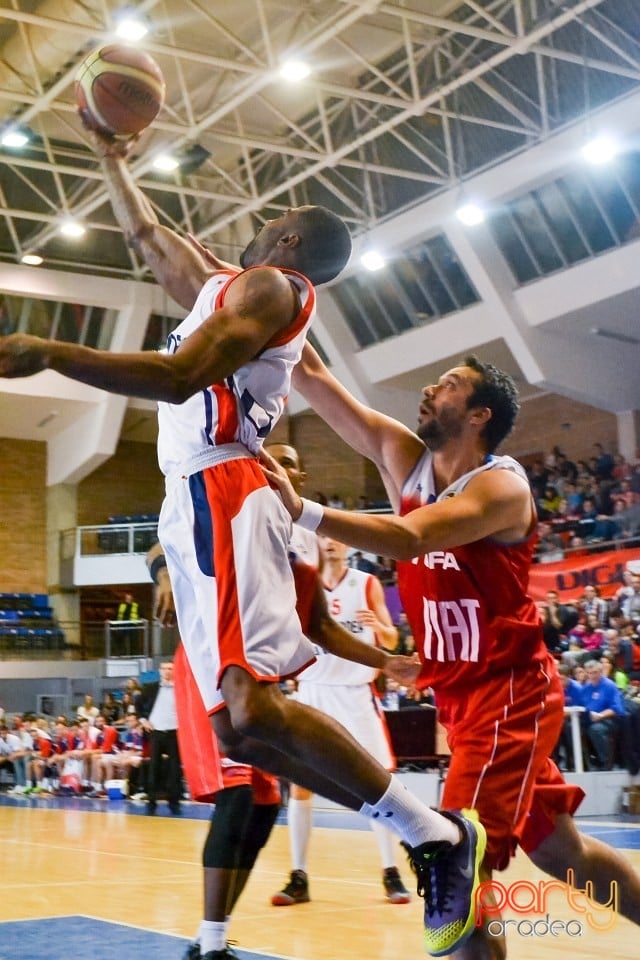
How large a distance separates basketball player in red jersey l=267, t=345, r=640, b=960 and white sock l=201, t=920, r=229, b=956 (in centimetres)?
81

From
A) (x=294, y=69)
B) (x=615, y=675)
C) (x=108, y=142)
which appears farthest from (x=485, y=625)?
(x=294, y=69)

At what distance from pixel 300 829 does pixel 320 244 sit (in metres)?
3.50

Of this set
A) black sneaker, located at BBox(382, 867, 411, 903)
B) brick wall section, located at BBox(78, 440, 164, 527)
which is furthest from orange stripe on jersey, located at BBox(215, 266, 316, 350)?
brick wall section, located at BBox(78, 440, 164, 527)

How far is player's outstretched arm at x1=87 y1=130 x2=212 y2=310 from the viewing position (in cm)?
406

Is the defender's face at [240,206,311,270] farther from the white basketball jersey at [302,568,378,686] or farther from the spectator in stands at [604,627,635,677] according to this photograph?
the spectator in stands at [604,627,635,677]

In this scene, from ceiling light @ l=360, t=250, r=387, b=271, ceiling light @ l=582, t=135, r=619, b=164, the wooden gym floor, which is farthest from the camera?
ceiling light @ l=360, t=250, r=387, b=271

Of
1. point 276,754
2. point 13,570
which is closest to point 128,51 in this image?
point 276,754

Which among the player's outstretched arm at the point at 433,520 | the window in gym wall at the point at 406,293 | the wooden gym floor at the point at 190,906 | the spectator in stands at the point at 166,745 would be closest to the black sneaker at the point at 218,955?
the wooden gym floor at the point at 190,906

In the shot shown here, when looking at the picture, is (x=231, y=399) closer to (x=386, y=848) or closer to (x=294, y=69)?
(x=386, y=848)

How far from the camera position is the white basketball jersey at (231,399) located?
3.46m

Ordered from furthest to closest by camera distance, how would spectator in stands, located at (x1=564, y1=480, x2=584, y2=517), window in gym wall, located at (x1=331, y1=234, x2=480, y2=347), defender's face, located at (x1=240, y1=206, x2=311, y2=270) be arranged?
window in gym wall, located at (x1=331, y1=234, x2=480, y2=347) → spectator in stands, located at (x1=564, y1=480, x2=584, y2=517) → defender's face, located at (x1=240, y1=206, x2=311, y2=270)

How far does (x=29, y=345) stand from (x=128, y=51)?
1826mm

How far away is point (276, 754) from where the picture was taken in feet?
10.8

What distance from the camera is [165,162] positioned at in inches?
814
